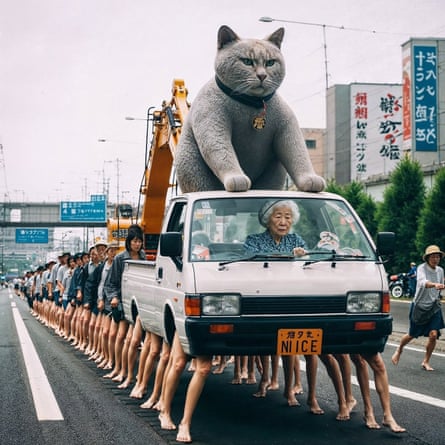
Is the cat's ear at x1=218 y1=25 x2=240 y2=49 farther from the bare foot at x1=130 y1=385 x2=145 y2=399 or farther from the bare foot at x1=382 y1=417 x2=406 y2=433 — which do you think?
the bare foot at x1=382 y1=417 x2=406 y2=433

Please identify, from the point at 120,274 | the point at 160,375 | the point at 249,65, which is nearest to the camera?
the point at 160,375

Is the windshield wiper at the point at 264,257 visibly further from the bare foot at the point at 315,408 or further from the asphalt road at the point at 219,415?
the bare foot at the point at 315,408

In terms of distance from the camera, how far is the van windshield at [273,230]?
25.6 ft

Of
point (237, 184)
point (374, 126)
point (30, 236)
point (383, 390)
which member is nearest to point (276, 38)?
point (237, 184)

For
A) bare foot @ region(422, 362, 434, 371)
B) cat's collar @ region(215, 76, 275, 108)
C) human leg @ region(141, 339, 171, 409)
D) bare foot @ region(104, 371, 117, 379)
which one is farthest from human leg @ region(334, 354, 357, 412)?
bare foot @ region(104, 371, 117, 379)

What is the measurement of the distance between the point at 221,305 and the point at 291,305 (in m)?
0.60

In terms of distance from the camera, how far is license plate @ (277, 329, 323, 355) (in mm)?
7258

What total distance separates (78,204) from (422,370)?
56.6m

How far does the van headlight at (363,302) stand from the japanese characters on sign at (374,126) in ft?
157

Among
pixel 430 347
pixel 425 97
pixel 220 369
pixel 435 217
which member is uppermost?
pixel 425 97

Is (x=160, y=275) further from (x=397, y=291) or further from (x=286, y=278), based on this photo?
(x=397, y=291)

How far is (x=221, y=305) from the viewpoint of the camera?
7.22 metres

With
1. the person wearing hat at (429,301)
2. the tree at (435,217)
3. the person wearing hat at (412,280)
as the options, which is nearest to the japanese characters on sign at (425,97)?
the tree at (435,217)

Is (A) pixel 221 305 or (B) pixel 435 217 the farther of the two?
(B) pixel 435 217
